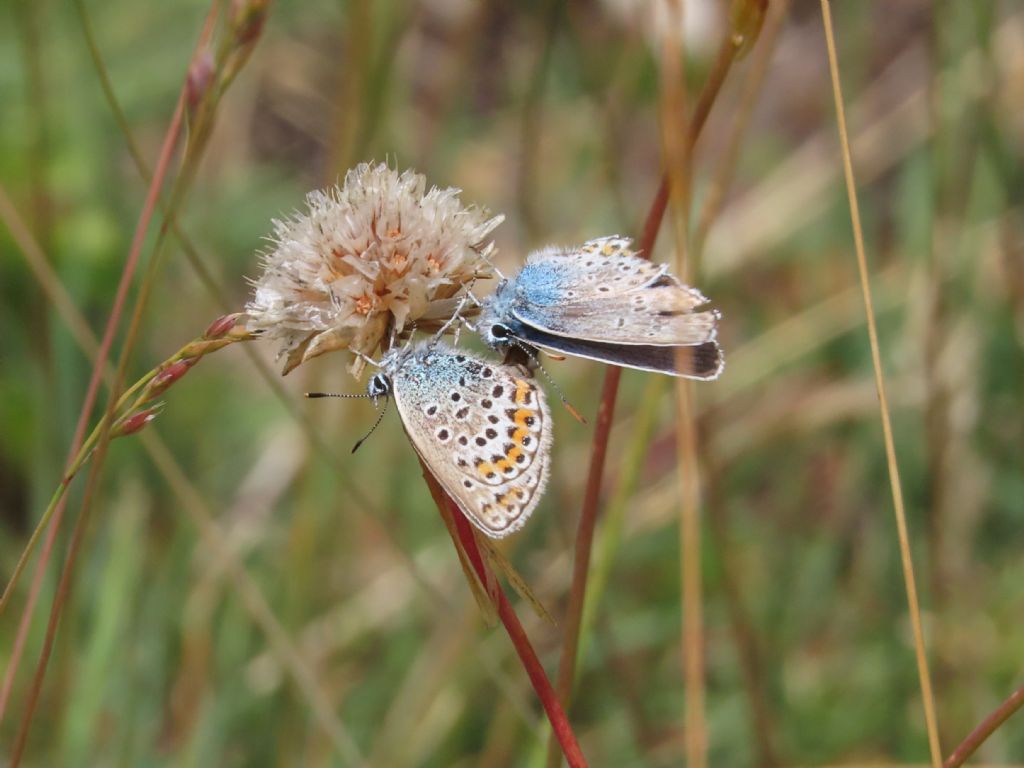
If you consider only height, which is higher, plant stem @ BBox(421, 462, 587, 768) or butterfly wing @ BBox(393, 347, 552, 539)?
butterfly wing @ BBox(393, 347, 552, 539)

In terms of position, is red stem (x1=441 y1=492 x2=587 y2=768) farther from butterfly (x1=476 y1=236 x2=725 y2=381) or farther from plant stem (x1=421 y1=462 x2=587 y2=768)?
butterfly (x1=476 y1=236 x2=725 y2=381)

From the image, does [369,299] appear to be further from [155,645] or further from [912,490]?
[912,490]

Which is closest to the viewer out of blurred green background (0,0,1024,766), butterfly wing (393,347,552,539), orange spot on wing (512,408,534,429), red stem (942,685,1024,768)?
red stem (942,685,1024,768)

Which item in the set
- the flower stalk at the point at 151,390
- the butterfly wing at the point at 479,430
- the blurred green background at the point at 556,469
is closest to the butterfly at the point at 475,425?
the butterfly wing at the point at 479,430

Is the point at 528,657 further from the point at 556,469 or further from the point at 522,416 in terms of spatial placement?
the point at 556,469

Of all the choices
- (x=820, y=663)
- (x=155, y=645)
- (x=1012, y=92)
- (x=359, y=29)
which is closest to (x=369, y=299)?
(x=359, y=29)

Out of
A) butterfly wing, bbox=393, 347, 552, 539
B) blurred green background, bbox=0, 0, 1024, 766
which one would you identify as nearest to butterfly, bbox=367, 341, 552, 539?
butterfly wing, bbox=393, 347, 552, 539
